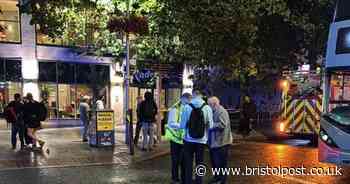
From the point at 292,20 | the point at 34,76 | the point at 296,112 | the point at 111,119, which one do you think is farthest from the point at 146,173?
the point at 34,76

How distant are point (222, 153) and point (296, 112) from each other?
309 inches

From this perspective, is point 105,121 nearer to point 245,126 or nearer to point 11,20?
point 245,126

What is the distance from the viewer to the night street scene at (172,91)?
888 centimetres

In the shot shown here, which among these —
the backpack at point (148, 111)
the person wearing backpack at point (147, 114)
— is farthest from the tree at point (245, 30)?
the backpack at point (148, 111)

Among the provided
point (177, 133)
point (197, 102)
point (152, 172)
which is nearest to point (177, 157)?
point (177, 133)

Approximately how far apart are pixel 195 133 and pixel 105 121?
6.68 meters

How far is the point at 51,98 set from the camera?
2400 cm

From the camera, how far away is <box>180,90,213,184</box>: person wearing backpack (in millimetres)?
8117

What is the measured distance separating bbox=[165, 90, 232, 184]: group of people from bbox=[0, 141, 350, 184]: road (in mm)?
715

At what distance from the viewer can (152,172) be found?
34.6 ft

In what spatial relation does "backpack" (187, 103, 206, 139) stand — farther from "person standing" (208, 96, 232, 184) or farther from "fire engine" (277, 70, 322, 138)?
"fire engine" (277, 70, 322, 138)

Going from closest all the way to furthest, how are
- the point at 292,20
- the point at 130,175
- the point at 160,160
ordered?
the point at 130,175, the point at 160,160, the point at 292,20

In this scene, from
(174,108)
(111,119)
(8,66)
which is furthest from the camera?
(8,66)

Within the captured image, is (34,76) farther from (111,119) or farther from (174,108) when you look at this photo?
(174,108)
